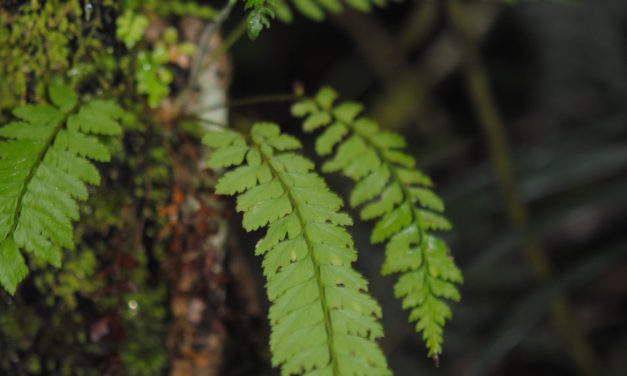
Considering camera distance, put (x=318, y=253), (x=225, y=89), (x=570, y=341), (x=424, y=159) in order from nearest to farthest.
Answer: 1. (x=318, y=253)
2. (x=225, y=89)
3. (x=570, y=341)
4. (x=424, y=159)

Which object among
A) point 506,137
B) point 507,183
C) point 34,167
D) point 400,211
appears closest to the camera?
point 34,167

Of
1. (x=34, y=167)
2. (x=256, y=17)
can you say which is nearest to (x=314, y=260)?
(x=256, y=17)

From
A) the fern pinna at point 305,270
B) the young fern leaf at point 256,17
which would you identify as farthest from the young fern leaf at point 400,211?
the young fern leaf at point 256,17

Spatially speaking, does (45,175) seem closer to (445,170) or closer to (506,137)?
(506,137)

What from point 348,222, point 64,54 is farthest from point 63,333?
point 348,222

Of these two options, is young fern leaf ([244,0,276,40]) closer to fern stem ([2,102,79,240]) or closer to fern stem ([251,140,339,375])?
fern stem ([251,140,339,375])

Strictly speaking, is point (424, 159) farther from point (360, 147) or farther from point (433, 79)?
point (360, 147)

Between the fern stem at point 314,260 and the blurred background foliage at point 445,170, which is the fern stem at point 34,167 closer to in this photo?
the blurred background foliage at point 445,170
